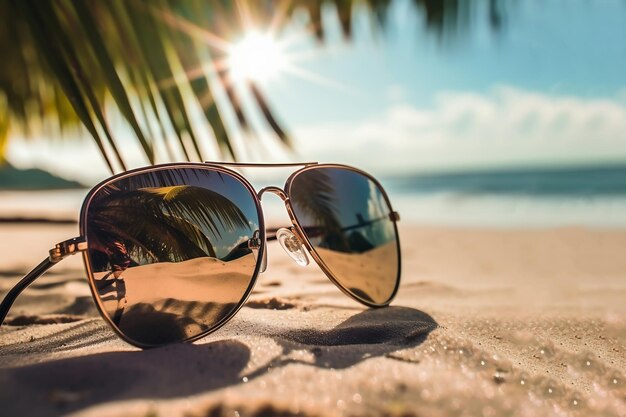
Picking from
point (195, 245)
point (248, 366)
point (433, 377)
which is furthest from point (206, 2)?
point (433, 377)

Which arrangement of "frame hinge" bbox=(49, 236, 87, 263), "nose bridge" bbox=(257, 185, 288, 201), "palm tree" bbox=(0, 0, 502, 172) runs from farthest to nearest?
"nose bridge" bbox=(257, 185, 288, 201), "palm tree" bbox=(0, 0, 502, 172), "frame hinge" bbox=(49, 236, 87, 263)


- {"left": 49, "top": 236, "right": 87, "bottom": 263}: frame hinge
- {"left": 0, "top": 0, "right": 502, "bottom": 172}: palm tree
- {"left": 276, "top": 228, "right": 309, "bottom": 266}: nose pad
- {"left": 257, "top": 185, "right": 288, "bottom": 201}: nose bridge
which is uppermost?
{"left": 0, "top": 0, "right": 502, "bottom": 172}: palm tree

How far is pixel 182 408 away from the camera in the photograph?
0.65 meters

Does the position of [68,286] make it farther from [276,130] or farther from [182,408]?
[182,408]

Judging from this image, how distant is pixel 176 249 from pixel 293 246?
1.36ft

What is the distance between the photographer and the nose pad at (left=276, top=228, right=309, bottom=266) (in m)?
1.34

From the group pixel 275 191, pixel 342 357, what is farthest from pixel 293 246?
pixel 342 357

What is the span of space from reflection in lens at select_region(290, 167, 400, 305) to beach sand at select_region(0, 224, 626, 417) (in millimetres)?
81

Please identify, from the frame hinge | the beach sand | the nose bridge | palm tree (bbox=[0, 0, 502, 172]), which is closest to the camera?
the beach sand

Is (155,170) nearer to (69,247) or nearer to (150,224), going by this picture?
(150,224)

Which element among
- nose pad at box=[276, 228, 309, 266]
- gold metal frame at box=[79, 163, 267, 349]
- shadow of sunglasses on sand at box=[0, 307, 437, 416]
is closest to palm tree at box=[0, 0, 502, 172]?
gold metal frame at box=[79, 163, 267, 349]

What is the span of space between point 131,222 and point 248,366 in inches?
14.0

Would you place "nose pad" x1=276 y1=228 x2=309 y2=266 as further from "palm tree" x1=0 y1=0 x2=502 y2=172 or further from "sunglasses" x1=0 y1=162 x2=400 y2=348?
"palm tree" x1=0 y1=0 x2=502 y2=172

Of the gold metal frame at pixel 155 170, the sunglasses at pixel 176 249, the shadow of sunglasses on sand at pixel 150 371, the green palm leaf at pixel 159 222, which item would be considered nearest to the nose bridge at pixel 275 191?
the sunglasses at pixel 176 249
